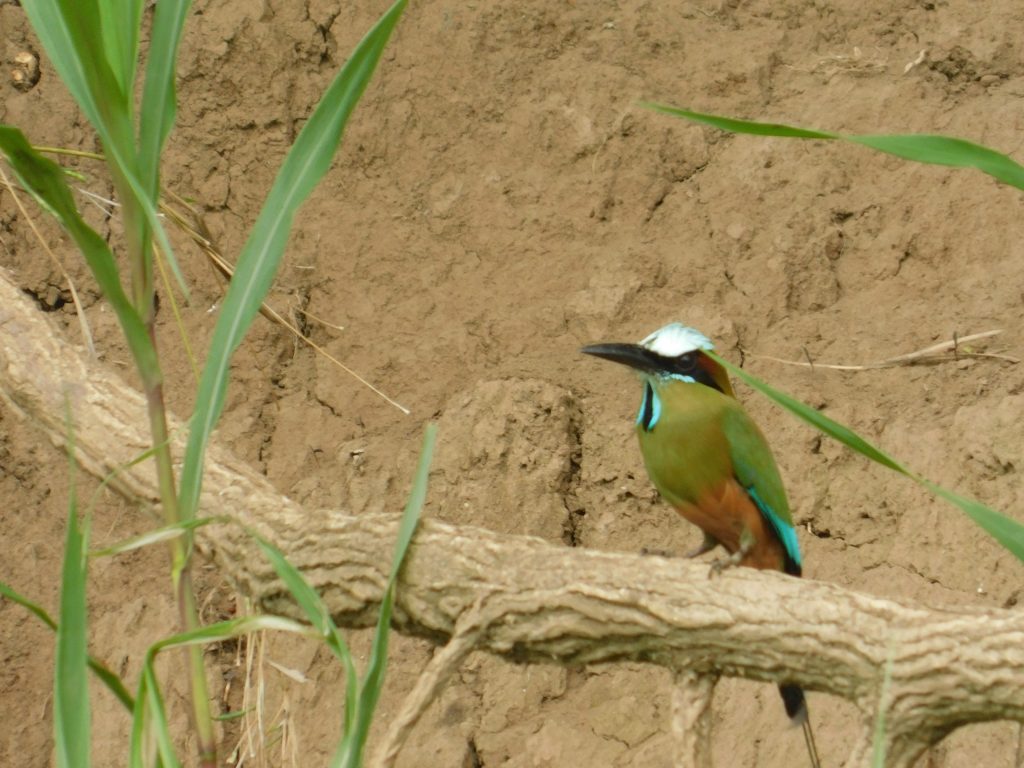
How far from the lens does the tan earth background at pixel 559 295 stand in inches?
160

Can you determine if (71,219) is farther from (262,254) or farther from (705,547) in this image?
(705,547)

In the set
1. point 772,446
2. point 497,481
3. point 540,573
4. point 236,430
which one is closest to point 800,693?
point 772,446

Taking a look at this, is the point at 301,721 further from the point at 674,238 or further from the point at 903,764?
the point at 903,764

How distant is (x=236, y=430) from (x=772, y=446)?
65.8 inches

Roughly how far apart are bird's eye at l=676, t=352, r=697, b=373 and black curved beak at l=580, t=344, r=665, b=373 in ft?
0.17

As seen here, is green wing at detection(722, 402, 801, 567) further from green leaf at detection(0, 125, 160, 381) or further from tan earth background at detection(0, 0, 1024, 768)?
green leaf at detection(0, 125, 160, 381)

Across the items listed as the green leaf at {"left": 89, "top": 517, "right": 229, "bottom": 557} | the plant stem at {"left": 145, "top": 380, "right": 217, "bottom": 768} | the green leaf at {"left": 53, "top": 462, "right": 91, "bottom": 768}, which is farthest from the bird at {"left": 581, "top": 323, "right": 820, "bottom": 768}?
the green leaf at {"left": 53, "top": 462, "right": 91, "bottom": 768}

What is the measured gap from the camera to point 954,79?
14.8ft

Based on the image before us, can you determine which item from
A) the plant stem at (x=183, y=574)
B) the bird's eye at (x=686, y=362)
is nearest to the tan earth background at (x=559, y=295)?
the bird's eye at (x=686, y=362)

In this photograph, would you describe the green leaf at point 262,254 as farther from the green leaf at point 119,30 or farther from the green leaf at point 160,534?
the green leaf at point 119,30

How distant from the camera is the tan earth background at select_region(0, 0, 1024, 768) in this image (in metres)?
4.07

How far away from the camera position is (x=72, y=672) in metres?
1.69

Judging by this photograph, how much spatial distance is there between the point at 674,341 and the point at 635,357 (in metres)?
0.15

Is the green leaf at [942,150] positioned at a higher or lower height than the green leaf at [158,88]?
lower
